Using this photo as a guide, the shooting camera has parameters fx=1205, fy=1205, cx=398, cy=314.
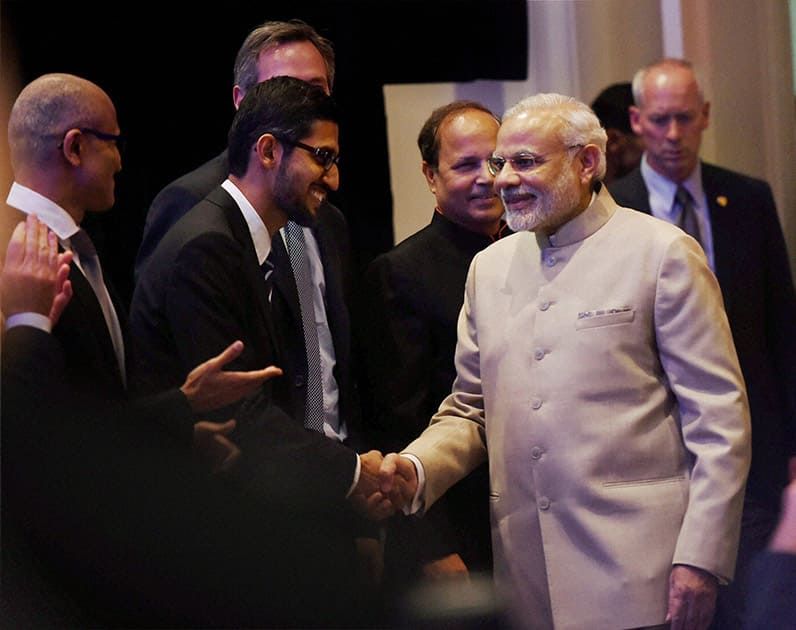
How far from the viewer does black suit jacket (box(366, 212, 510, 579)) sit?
2514 mm

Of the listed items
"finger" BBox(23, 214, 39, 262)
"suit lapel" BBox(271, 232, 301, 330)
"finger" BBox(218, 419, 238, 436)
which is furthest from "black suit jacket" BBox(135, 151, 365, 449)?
"finger" BBox(23, 214, 39, 262)

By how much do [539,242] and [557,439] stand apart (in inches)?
15.2

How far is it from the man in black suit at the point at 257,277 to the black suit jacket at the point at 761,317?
103cm

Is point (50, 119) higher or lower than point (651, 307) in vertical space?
higher

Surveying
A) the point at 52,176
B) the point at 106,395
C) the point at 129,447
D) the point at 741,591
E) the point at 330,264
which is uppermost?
the point at 52,176

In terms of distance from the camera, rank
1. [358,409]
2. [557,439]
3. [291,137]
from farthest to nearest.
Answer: [358,409]
[291,137]
[557,439]

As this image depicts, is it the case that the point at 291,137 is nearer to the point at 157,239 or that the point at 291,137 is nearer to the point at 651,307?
the point at 157,239

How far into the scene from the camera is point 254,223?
237 cm

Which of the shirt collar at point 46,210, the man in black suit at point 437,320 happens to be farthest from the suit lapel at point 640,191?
the shirt collar at point 46,210

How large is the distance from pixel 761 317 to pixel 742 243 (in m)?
0.20

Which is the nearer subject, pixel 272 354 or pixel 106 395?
pixel 106 395

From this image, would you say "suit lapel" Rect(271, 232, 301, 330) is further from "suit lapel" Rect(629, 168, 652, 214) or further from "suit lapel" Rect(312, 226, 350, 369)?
"suit lapel" Rect(629, 168, 652, 214)

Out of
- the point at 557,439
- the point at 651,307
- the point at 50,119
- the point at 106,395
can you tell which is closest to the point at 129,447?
the point at 106,395

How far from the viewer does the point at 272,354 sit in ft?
7.82
